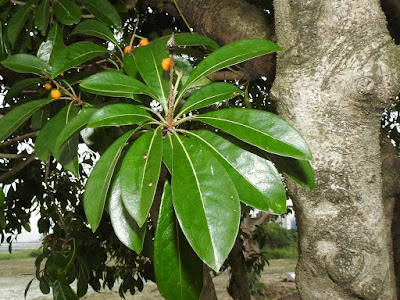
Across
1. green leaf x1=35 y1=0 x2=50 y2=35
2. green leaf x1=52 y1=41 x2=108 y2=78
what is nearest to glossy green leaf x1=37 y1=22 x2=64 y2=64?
green leaf x1=35 y1=0 x2=50 y2=35

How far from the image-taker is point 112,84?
2.58 feet

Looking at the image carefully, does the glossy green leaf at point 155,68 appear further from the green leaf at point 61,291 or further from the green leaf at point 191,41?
the green leaf at point 61,291

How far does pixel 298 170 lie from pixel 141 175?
11.9 inches

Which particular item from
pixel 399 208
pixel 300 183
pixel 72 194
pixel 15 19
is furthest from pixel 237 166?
pixel 72 194

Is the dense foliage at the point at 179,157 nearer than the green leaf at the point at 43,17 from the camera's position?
Yes

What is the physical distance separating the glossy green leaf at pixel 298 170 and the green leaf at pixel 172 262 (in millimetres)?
228

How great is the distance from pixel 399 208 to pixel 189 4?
1.14 meters

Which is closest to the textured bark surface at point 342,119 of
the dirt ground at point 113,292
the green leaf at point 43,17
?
the green leaf at point 43,17

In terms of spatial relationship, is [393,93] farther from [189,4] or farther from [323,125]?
[189,4]

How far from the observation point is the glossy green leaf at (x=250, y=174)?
2.37 ft

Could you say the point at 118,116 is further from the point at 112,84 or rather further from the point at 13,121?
the point at 13,121

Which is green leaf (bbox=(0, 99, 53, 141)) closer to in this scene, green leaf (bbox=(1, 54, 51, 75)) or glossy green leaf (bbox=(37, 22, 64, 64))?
green leaf (bbox=(1, 54, 51, 75))

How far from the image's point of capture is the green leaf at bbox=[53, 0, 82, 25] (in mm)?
1241

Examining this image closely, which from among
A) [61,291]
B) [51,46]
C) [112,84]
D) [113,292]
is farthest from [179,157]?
[113,292]
